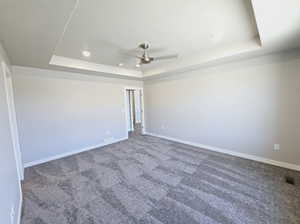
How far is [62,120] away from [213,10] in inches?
154

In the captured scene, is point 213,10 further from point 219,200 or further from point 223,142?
point 223,142

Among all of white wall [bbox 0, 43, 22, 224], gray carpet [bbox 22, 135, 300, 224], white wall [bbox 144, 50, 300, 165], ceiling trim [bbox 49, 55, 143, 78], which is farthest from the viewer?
ceiling trim [bbox 49, 55, 143, 78]

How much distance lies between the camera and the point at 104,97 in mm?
4410

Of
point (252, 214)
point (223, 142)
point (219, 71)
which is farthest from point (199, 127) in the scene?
point (252, 214)

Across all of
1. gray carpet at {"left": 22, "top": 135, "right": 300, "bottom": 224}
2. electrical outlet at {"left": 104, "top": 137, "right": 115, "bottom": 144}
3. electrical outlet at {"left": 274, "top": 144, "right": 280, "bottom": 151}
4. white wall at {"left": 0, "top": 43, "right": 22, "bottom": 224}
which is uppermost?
white wall at {"left": 0, "top": 43, "right": 22, "bottom": 224}

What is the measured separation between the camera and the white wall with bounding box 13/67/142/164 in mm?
3048

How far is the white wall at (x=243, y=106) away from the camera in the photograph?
2603mm

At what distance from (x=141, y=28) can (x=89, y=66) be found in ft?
6.76

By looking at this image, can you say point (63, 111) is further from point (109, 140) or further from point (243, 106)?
point (243, 106)

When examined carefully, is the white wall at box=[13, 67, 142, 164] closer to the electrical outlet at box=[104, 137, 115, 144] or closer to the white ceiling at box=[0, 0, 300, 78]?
the electrical outlet at box=[104, 137, 115, 144]

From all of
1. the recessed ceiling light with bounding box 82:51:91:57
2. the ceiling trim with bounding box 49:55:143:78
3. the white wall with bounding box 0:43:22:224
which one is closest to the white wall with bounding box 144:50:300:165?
the ceiling trim with bounding box 49:55:143:78

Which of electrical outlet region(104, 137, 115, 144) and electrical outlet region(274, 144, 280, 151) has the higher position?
electrical outlet region(274, 144, 280, 151)

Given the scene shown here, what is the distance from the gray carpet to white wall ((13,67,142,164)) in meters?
0.53

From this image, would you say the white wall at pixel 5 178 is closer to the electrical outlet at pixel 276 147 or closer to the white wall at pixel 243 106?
the white wall at pixel 243 106
